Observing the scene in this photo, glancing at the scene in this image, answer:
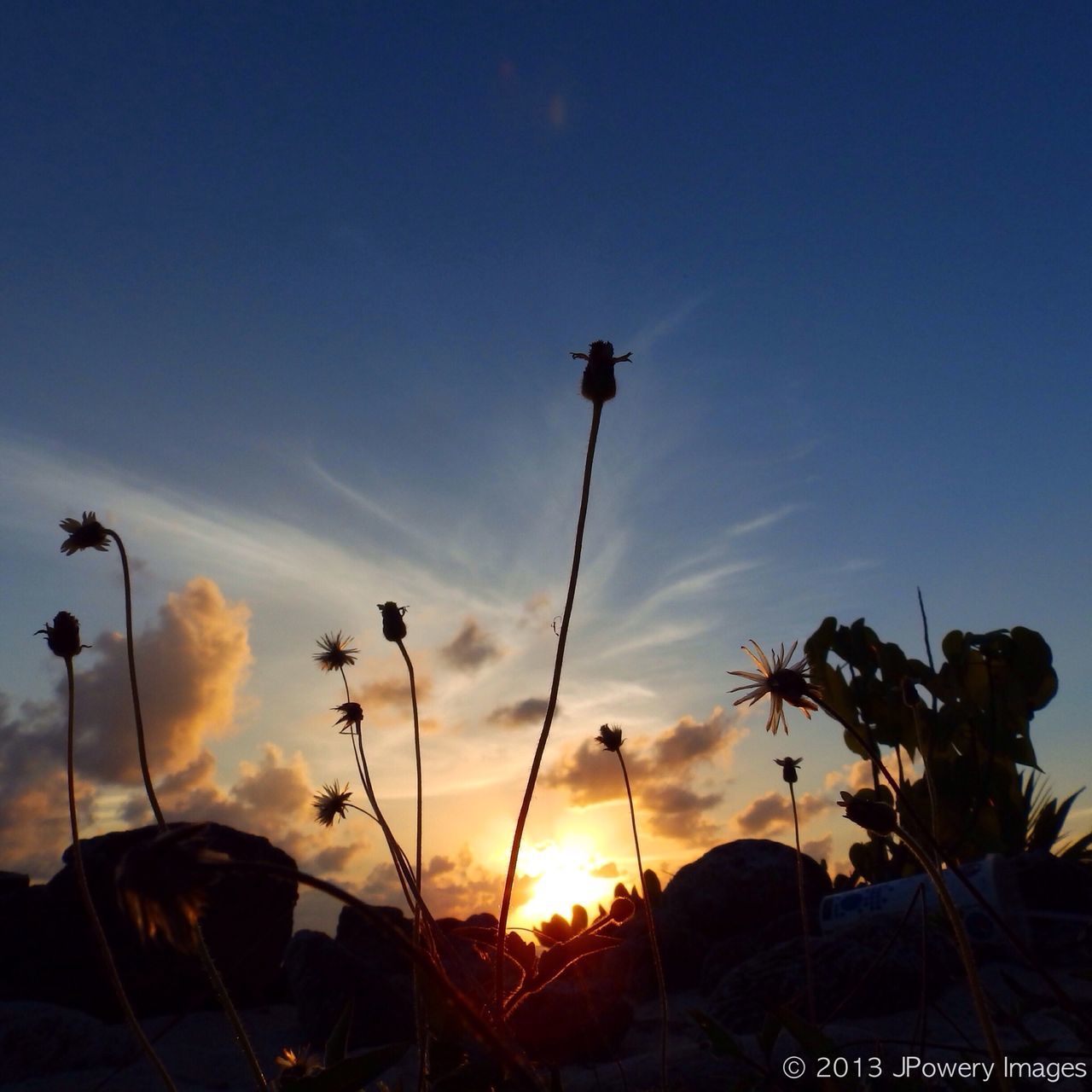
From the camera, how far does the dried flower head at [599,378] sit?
106 inches

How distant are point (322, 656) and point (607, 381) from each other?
3.38 metres

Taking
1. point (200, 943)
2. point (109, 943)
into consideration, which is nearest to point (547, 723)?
point (200, 943)

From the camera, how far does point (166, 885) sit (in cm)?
105

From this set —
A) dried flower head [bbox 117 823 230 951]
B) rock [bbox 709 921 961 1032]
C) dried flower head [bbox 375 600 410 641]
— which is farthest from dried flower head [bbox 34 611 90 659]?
rock [bbox 709 921 961 1032]

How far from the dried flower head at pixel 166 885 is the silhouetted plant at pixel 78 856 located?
1287 millimetres

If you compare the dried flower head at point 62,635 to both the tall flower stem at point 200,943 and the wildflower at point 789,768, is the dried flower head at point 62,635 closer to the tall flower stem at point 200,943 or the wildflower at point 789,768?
the tall flower stem at point 200,943

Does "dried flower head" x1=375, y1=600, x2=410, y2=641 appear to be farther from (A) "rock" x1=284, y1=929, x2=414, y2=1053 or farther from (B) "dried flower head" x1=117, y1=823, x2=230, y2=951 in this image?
(A) "rock" x1=284, y1=929, x2=414, y2=1053

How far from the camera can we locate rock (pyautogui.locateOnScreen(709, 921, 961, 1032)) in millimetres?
6074

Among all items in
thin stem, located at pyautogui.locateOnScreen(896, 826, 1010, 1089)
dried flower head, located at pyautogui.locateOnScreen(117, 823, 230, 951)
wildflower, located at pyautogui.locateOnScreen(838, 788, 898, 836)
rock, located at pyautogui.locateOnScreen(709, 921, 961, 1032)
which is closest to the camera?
dried flower head, located at pyautogui.locateOnScreen(117, 823, 230, 951)

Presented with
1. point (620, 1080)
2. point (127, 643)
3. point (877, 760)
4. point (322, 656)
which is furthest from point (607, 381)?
point (620, 1080)

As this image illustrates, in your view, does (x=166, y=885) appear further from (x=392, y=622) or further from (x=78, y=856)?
(x=392, y=622)

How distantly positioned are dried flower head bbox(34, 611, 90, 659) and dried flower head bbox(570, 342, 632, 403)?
2.10 metres

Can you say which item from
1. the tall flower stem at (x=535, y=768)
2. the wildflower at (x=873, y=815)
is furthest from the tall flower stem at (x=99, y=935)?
the wildflower at (x=873, y=815)

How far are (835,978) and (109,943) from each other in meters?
7.99
